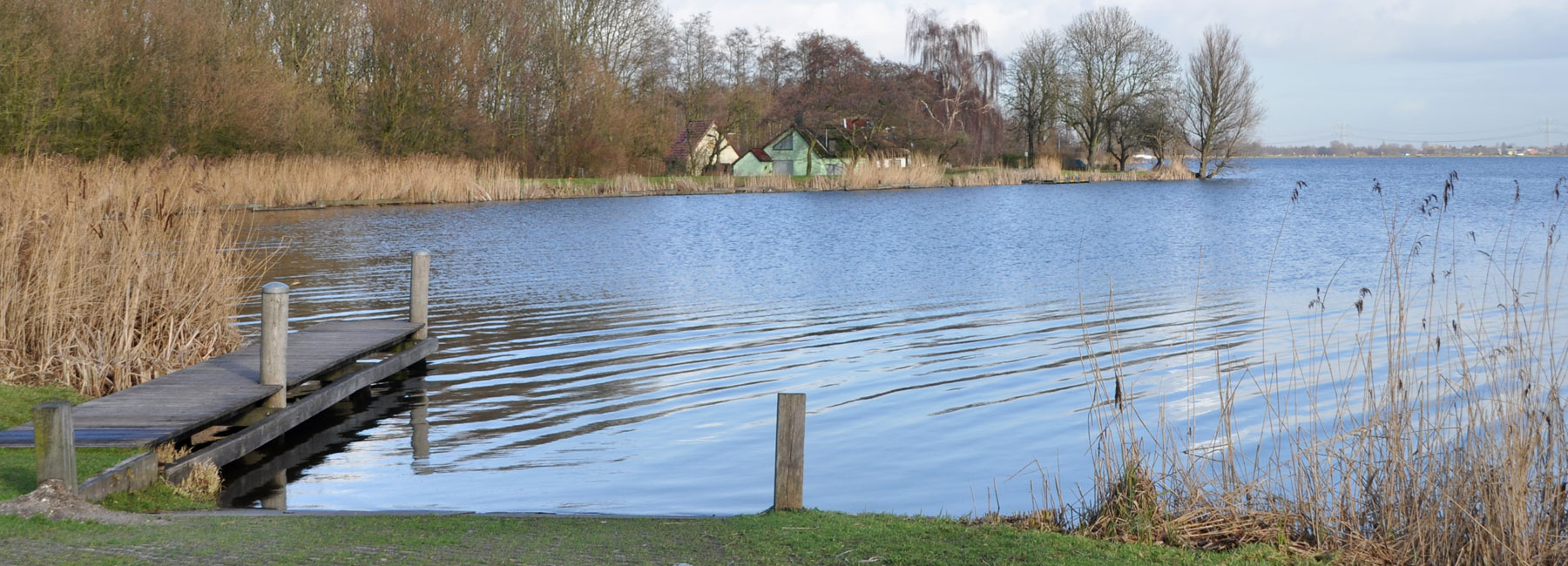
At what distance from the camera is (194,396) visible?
7.71m

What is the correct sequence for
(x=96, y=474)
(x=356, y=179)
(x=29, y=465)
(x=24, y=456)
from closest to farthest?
(x=96, y=474) → (x=29, y=465) → (x=24, y=456) → (x=356, y=179)

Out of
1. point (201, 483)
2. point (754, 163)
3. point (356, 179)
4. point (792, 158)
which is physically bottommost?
point (201, 483)

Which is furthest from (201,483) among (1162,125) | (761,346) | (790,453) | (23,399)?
(1162,125)

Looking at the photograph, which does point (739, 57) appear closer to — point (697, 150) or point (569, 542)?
point (697, 150)

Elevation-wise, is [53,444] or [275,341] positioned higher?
[275,341]

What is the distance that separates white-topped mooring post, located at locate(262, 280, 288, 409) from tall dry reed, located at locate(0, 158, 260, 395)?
1434 mm

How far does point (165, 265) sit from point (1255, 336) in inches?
379

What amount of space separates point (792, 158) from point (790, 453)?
62070 mm

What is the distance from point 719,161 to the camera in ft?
217

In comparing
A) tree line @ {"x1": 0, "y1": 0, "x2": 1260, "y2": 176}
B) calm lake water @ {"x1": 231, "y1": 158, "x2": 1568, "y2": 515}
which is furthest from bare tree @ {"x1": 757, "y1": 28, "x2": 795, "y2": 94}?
calm lake water @ {"x1": 231, "y1": 158, "x2": 1568, "y2": 515}

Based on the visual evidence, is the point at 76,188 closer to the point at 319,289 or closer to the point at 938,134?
the point at 319,289

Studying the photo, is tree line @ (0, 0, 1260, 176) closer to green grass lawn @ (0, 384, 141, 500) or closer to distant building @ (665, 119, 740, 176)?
distant building @ (665, 119, 740, 176)

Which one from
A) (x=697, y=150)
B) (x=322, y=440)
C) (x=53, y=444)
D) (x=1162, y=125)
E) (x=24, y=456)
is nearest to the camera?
(x=53, y=444)

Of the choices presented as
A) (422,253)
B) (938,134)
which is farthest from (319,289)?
(938,134)
